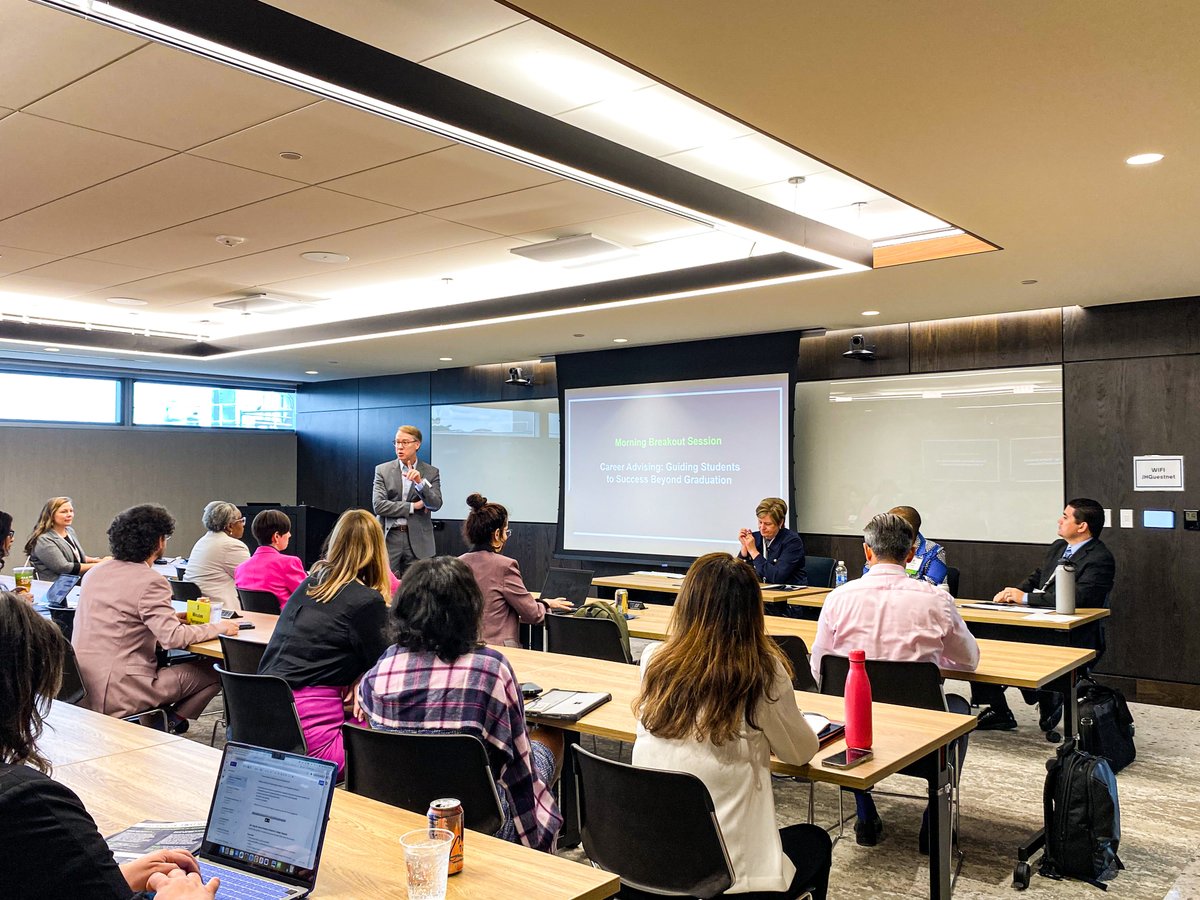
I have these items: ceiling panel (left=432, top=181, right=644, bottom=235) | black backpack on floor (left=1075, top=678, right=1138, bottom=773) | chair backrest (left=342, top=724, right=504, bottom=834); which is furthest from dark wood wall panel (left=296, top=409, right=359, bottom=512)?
chair backrest (left=342, top=724, right=504, bottom=834)

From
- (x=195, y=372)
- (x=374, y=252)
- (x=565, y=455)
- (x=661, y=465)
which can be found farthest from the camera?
(x=195, y=372)

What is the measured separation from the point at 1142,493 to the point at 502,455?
21.4 feet

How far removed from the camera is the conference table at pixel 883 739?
7.85 ft

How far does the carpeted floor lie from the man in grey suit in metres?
1.63

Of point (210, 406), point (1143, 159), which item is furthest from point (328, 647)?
point (210, 406)

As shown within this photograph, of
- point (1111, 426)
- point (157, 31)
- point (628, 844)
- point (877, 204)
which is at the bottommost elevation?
point (628, 844)

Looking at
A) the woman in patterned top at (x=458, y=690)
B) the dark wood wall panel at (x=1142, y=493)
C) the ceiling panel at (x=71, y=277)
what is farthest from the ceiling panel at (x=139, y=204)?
the dark wood wall panel at (x=1142, y=493)

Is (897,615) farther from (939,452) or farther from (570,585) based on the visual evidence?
(939,452)

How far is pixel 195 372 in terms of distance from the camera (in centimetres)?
1178

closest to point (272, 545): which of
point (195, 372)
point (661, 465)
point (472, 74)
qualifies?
point (472, 74)

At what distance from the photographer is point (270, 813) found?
1636mm

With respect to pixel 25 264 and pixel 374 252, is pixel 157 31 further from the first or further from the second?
pixel 25 264

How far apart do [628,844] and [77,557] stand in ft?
19.3

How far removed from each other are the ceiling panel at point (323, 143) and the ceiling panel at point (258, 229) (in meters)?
0.39
